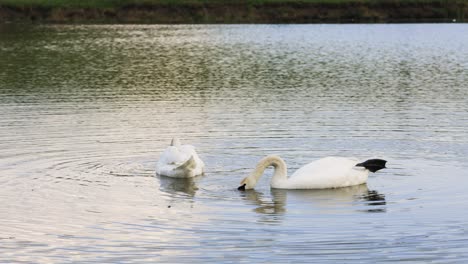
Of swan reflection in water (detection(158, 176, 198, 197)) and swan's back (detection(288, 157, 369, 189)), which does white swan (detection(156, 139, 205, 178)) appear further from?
swan's back (detection(288, 157, 369, 189))

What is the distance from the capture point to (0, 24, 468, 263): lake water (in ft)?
52.1

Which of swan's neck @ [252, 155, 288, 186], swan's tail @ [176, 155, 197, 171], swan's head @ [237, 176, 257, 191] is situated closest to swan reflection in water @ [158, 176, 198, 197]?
swan's tail @ [176, 155, 197, 171]

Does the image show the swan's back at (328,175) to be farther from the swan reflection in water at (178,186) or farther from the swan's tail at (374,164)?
the swan reflection in water at (178,186)

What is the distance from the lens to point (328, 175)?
67.5 feet

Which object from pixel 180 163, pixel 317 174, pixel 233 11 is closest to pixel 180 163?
pixel 180 163

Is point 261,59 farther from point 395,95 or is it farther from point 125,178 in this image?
point 125,178

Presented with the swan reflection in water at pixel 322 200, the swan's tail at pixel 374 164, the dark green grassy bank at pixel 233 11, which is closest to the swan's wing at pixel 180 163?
the swan reflection in water at pixel 322 200

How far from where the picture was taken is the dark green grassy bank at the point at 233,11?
97.4 m

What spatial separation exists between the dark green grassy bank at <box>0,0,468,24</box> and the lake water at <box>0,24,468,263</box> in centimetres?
4325

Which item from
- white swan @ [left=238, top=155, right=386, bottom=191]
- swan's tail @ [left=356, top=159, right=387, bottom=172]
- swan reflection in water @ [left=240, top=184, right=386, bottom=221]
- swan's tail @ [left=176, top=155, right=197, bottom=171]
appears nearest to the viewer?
swan reflection in water @ [left=240, top=184, right=386, bottom=221]

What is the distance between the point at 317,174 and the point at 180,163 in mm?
3122

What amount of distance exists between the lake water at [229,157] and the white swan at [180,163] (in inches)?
9.2

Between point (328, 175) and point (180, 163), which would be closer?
point (328, 175)

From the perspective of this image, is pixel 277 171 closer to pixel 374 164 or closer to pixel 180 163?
pixel 374 164
